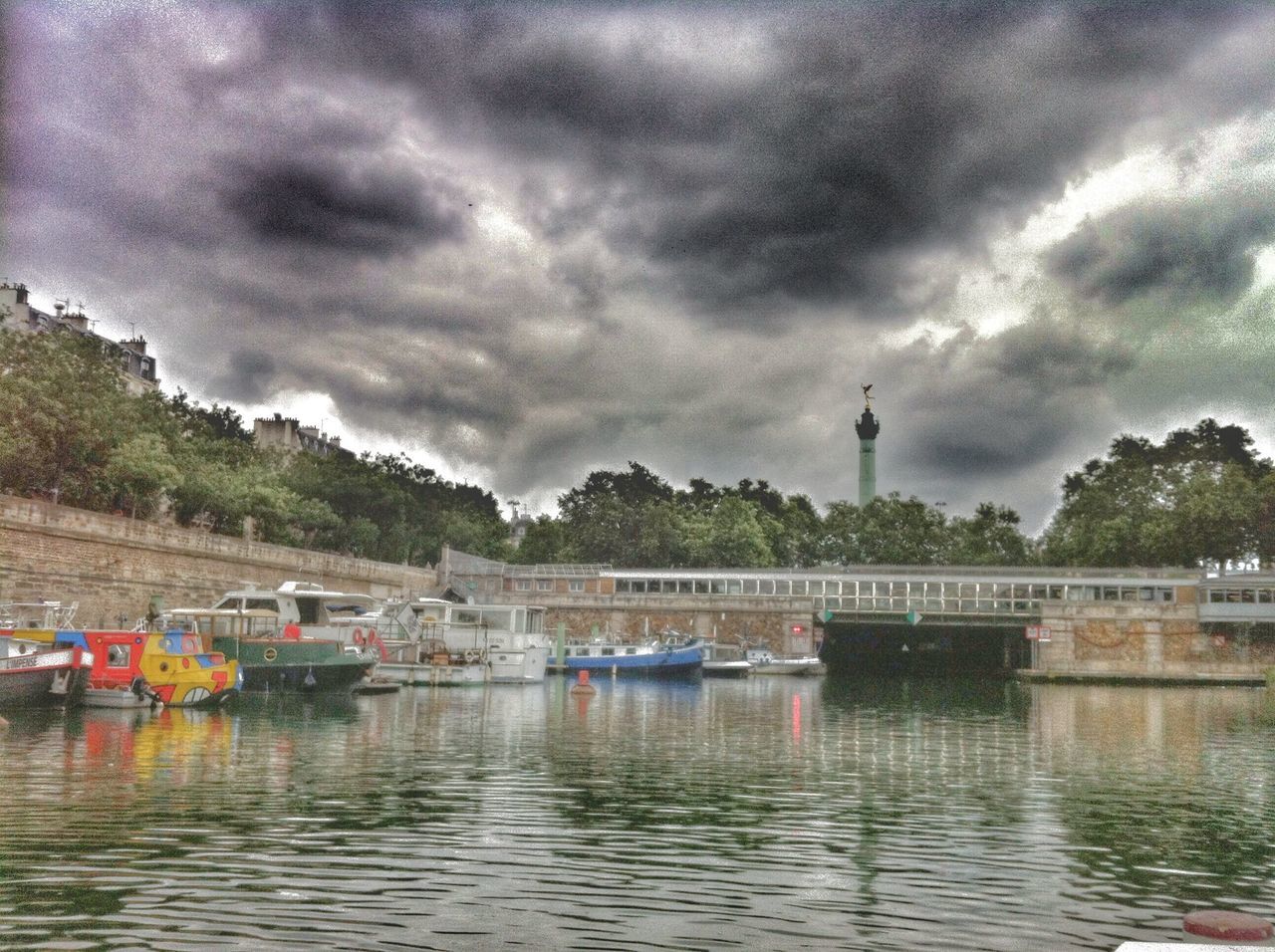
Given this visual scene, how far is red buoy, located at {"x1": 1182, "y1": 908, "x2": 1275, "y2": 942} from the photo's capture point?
434 inches

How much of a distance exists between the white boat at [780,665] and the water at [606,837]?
2124 inches

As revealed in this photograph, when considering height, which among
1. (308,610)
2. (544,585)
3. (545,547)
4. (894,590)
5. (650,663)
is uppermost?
(545,547)

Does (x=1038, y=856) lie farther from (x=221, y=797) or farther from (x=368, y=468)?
(x=368, y=468)

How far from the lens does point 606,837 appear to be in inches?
728

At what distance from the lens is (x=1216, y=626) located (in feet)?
308

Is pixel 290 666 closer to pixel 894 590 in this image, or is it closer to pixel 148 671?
pixel 148 671

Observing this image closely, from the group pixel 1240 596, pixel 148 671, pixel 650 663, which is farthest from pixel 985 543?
pixel 148 671

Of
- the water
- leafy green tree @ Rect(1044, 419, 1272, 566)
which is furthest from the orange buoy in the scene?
leafy green tree @ Rect(1044, 419, 1272, 566)

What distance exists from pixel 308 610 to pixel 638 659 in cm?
2889

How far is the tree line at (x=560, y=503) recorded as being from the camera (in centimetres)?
6981

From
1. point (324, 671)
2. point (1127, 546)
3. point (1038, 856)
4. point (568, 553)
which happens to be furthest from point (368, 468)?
point (1038, 856)

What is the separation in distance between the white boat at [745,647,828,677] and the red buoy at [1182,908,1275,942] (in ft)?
264

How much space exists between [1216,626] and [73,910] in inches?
3829

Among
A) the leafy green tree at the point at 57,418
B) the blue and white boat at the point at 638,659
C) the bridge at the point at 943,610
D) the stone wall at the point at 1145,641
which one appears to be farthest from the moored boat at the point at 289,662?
the stone wall at the point at 1145,641
